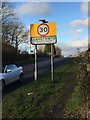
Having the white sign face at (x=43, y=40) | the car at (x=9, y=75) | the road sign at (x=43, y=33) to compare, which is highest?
the road sign at (x=43, y=33)

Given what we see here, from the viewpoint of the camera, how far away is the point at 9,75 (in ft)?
56.8

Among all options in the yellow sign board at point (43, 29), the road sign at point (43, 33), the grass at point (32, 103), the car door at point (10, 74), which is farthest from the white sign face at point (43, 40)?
the grass at point (32, 103)

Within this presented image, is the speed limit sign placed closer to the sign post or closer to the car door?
the sign post

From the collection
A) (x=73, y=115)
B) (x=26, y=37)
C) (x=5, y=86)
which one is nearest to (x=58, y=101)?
(x=73, y=115)

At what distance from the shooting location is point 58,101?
1093 cm

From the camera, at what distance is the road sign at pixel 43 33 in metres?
17.1

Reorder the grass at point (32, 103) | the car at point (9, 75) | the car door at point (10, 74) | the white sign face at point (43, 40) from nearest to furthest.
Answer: the grass at point (32, 103), the car at point (9, 75), the car door at point (10, 74), the white sign face at point (43, 40)

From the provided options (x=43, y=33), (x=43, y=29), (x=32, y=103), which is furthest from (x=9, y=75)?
(x=32, y=103)

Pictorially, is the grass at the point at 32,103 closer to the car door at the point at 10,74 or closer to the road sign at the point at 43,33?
the car door at the point at 10,74

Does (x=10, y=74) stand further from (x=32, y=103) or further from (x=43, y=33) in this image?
(x=32, y=103)

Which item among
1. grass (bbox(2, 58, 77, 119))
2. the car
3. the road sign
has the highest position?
the road sign

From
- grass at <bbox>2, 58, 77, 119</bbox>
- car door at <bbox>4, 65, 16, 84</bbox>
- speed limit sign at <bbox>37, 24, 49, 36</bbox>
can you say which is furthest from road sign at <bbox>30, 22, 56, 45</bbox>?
grass at <bbox>2, 58, 77, 119</bbox>

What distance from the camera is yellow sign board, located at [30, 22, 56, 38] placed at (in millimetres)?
17062

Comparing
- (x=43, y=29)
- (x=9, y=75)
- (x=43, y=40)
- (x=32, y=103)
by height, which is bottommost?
(x=32, y=103)
